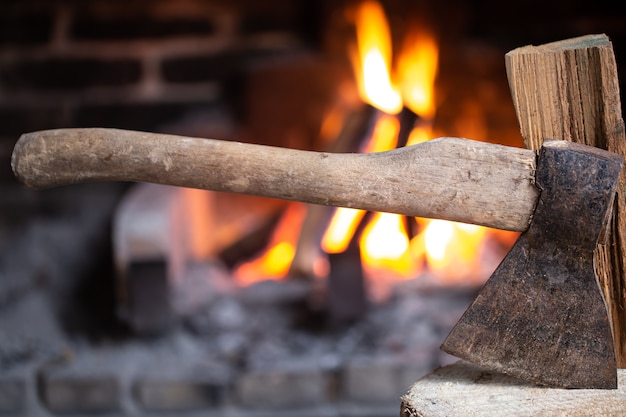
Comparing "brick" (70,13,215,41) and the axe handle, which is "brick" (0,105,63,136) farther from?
the axe handle

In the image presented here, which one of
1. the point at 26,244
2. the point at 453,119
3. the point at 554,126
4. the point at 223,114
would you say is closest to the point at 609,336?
the point at 554,126

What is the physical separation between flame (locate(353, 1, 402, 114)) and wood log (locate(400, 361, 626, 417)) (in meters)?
1.39

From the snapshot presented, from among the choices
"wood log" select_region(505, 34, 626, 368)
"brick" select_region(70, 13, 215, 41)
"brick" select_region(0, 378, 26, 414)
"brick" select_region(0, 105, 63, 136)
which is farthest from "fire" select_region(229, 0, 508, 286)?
"wood log" select_region(505, 34, 626, 368)

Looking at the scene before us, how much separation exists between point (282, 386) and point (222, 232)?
0.77m

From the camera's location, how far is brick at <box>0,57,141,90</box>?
2.57m

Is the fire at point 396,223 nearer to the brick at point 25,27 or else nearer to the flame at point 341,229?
the flame at point 341,229

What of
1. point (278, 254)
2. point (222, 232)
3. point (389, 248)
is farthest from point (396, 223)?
point (222, 232)

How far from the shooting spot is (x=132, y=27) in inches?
101

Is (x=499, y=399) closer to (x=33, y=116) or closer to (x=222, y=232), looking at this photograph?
(x=222, y=232)

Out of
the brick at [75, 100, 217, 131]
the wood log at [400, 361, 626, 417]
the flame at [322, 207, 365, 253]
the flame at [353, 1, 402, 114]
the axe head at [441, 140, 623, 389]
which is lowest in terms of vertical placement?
the wood log at [400, 361, 626, 417]

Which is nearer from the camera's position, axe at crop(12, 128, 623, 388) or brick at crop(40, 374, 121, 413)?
axe at crop(12, 128, 623, 388)

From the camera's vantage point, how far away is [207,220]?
2654 mm

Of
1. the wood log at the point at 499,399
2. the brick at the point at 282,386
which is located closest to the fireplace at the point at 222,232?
the brick at the point at 282,386

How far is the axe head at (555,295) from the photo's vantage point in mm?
1071
